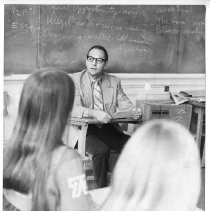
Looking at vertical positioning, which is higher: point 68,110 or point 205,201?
point 68,110

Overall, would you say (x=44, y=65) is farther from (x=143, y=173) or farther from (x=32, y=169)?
(x=143, y=173)

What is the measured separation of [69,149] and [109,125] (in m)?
0.17

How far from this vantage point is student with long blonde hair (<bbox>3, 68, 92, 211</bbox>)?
121 cm

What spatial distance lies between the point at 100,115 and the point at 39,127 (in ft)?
0.72

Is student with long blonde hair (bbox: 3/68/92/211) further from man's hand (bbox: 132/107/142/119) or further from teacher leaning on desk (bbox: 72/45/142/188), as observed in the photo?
man's hand (bbox: 132/107/142/119)

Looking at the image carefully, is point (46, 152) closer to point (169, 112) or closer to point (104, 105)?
point (104, 105)

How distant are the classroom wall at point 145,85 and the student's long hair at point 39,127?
44 millimetres

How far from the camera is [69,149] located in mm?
1227

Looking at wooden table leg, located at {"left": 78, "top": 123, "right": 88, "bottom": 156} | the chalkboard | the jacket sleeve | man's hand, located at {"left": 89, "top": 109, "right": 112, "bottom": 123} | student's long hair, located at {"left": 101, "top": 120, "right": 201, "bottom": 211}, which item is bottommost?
student's long hair, located at {"left": 101, "top": 120, "right": 201, "bottom": 211}

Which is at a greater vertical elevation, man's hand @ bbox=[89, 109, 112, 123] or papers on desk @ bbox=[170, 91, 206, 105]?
papers on desk @ bbox=[170, 91, 206, 105]

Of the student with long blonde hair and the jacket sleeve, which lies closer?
the student with long blonde hair

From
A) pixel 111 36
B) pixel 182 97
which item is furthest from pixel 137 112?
pixel 111 36

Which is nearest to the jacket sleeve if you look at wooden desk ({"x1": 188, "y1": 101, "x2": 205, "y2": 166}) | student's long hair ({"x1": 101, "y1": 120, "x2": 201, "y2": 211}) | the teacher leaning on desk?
the teacher leaning on desk
